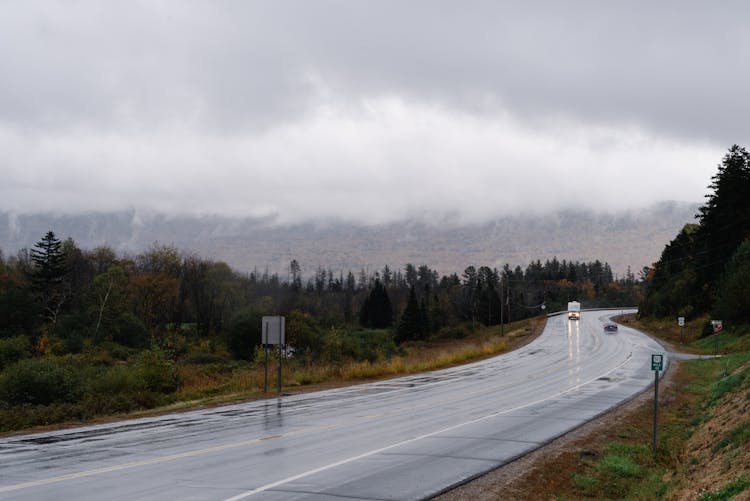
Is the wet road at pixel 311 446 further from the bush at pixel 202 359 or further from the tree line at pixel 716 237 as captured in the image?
the tree line at pixel 716 237

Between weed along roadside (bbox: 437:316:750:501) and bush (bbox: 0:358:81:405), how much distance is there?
780 inches

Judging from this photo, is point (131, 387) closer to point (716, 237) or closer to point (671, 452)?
point (671, 452)

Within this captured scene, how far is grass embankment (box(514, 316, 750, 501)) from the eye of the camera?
10.5 meters

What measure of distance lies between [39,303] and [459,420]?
7984cm

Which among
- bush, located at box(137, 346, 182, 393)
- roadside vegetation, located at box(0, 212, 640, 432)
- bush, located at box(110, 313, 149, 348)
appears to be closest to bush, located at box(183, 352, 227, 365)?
roadside vegetation, located at box(0, 212, 640, 432)

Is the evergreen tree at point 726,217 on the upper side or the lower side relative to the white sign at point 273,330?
upper

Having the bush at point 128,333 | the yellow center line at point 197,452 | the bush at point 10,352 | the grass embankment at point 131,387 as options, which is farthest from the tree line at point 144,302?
the yellow center line at point 197,452

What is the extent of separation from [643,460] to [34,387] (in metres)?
22.2

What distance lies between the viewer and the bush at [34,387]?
25.9m

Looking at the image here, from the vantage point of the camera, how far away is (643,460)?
13.7 metres

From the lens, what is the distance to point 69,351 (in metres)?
67.9

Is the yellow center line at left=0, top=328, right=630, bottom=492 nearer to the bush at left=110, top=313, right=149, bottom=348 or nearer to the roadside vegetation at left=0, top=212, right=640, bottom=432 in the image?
the roadside vegetation at left=0, top=212, right=640, bottom=432

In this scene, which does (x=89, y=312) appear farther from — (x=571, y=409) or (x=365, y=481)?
(x=365, y=481)

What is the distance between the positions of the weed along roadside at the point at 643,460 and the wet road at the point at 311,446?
1.99ft
